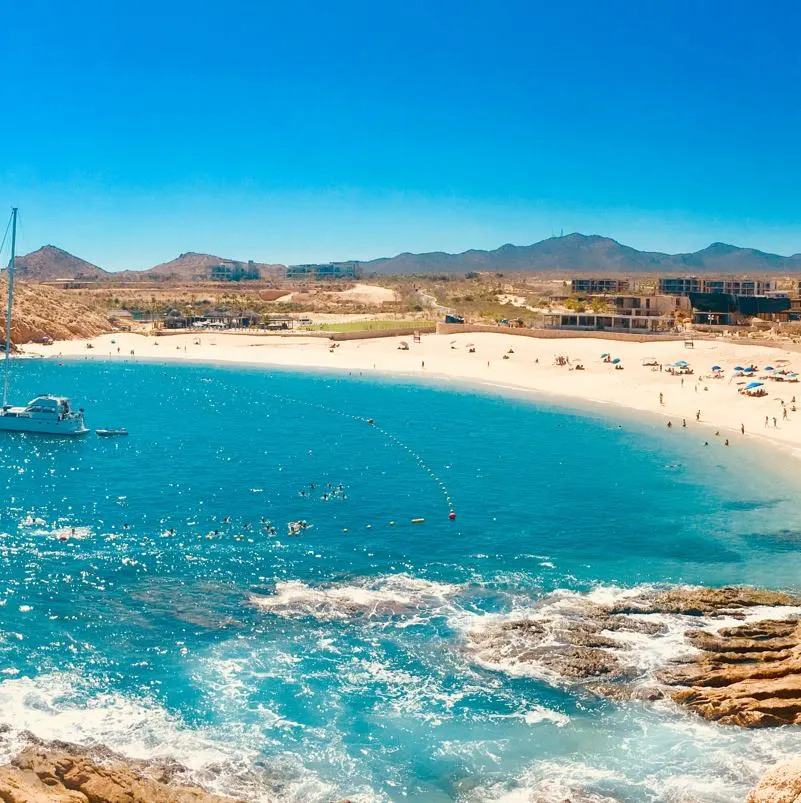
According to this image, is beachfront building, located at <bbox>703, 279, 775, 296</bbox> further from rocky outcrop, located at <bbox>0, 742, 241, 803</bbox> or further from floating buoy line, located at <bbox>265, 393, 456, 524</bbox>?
rocky outcrop, located at <bbox>0, 742, 241, 803</bbox>

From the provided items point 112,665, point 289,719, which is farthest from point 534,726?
point 112,665

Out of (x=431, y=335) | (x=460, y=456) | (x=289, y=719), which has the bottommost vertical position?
(x=289, y=719)

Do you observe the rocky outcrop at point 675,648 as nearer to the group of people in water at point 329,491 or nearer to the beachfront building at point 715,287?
the group of people in water at point 329,491

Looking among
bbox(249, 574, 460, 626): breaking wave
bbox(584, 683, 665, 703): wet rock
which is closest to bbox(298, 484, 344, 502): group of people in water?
bbox(249, 574, 460, 626): breaking wave

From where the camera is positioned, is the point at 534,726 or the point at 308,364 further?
the point at 308,364

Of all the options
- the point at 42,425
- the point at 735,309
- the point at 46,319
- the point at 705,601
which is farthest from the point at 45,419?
the point at 735,309

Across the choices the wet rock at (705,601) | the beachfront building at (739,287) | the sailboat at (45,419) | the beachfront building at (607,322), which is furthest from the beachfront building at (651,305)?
the wet rock at (705,601)

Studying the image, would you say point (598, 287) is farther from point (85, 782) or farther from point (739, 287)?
point (85, 782)

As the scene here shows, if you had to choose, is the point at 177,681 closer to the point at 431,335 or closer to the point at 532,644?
the point at 532,644
